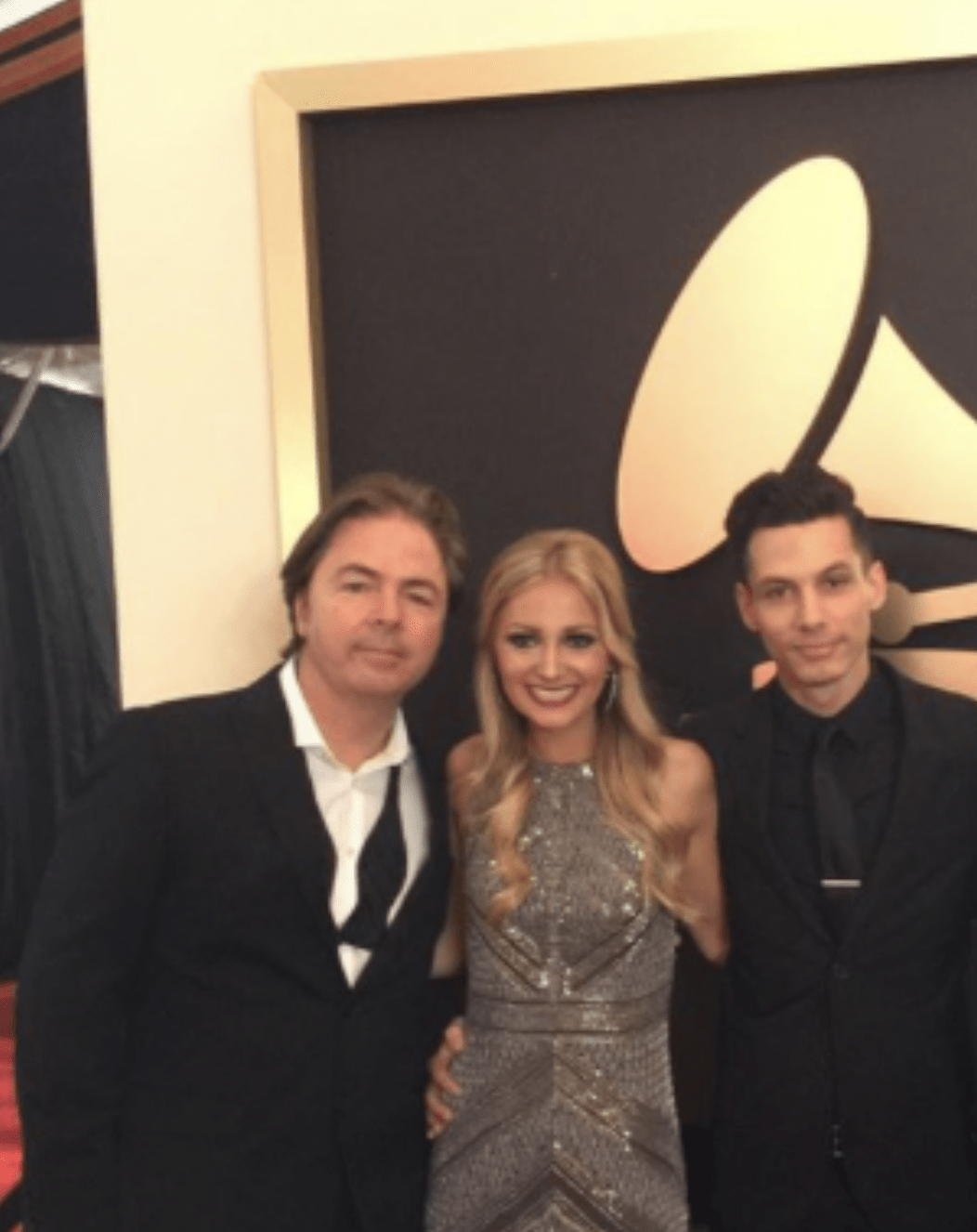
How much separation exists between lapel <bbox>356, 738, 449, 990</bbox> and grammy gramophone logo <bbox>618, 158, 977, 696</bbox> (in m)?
0.43

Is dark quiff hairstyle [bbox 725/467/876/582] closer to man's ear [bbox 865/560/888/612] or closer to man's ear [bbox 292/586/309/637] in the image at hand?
man's ear [bbox 865/560/888/612]

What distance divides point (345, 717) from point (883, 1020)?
2.14ft

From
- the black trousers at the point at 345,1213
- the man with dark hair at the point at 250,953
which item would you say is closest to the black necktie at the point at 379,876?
the man with dark hair at the point at 250,953

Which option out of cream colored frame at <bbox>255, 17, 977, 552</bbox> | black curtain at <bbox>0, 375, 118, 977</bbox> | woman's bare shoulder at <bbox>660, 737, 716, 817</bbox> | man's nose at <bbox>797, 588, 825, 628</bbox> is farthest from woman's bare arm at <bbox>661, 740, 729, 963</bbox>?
black curtain at <bbox>0, 375, 118, 977</bbox>

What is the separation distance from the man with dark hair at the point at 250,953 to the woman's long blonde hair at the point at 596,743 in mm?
133

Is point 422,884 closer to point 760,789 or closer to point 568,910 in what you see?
point 568,910

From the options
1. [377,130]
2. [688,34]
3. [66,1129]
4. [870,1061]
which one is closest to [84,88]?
[377,130]

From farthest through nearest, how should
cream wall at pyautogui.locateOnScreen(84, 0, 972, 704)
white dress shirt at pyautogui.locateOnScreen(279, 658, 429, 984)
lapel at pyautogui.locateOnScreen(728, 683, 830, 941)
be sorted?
cream wall at pyautogui.locateOnScreen(84, 0, 972, 704) → lapel at pyautogui.locateOnScreen(728, 683, 830, 941) → white dress shirt at pyautogui.locateOnScreen(279, 658, 429, 984)

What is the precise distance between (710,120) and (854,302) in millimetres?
284

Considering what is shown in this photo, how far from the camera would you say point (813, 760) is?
1669 mm

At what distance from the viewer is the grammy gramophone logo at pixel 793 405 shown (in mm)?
1837

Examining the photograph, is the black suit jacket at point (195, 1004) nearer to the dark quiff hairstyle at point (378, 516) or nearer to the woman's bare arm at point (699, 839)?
the dark quiff hairstyle at point (378, 516)

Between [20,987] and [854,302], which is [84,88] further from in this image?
[20,987]

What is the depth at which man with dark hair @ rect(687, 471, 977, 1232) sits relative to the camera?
1607 millimetres
